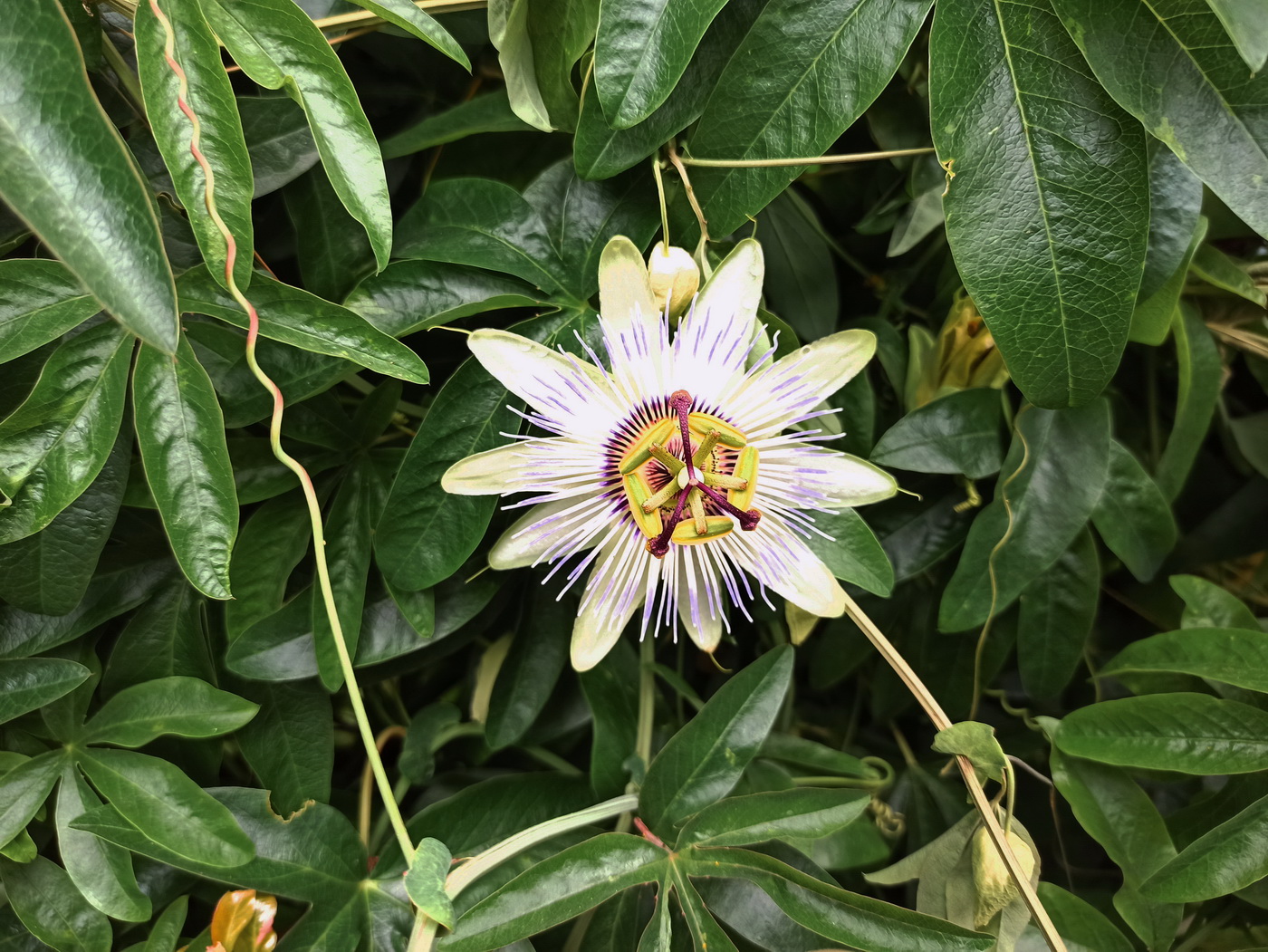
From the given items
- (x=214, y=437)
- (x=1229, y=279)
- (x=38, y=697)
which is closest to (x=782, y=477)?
(x=214, y=437)

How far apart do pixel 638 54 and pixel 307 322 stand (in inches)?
14.6

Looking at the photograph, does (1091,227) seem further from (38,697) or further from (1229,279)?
(38,697)

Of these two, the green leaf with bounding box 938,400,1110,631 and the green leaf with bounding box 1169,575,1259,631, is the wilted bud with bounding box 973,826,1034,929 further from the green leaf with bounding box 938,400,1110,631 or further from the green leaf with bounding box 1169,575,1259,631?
the green leaf with bounding box 1169,575,1259,631

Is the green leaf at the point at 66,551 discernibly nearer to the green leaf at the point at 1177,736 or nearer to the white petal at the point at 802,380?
the white petal at the point at 802,380

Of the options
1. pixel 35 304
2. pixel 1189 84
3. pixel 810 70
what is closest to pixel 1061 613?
pixel 1189 84

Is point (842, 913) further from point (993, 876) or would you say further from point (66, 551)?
point (66, 551)

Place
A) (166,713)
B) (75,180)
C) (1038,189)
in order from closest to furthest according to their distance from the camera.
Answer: (75,180) → (1038,189) → (166,713)

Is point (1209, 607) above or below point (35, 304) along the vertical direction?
below

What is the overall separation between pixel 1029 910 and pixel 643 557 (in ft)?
1.66

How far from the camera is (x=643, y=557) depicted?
86 centimetres

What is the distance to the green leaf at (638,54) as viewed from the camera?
0.72 m

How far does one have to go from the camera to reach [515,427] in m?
0.87

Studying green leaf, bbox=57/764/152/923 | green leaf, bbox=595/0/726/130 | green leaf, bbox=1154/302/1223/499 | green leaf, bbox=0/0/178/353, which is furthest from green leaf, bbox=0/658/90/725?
green leaf, bbox=1154/302/1223/499

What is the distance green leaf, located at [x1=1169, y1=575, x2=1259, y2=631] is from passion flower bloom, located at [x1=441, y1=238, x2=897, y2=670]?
0.47 metres
